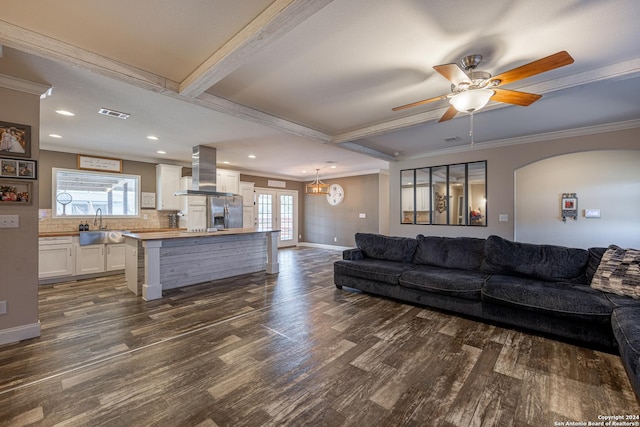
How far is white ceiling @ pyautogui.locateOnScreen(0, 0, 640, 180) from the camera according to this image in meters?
1.86

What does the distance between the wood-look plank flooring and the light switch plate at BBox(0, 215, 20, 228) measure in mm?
1142

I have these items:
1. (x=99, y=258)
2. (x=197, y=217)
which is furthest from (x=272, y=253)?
(x=99, y=258)

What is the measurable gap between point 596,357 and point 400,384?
6.06 feet

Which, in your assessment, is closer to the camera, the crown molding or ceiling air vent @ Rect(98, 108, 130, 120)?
the crown molding

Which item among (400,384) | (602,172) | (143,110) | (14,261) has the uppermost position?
(143,110)

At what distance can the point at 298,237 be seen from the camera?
33.3 feet

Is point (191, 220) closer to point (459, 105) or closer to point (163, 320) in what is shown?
point (163, 320)

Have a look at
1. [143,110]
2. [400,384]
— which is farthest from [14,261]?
[400,384]

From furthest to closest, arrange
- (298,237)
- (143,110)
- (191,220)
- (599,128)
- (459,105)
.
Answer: (298,237)
(191,220)
(599,128)
(143,110)
(459,105)

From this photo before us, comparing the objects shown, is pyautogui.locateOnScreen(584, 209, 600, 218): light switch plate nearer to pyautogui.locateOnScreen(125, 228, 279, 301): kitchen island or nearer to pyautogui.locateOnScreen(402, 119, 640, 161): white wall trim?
pyautogui.locateOnScreen(402, 119, 640, 161): white wall trim

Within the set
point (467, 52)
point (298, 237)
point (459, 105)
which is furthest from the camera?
point (298, 237)

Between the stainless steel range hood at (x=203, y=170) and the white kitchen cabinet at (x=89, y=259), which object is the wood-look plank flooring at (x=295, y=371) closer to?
the white kitchen cabinet at (x=89, y=259)

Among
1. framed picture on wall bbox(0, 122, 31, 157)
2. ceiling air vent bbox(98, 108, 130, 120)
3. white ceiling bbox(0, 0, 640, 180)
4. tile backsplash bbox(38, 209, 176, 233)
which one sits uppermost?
white ceiling bbox(0, 0, 640, 180)

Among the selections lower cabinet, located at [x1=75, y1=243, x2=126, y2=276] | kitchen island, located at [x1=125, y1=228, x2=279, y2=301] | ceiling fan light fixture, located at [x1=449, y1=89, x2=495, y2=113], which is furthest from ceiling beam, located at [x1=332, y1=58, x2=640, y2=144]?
lower cabinet, located at [x1=75, y1=243, x2=126, y2=276]
